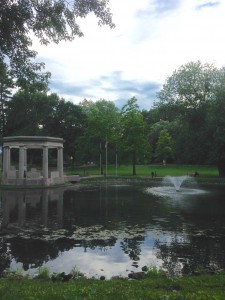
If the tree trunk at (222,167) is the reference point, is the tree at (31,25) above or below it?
above

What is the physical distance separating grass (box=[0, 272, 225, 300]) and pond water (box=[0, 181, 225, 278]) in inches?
75.4

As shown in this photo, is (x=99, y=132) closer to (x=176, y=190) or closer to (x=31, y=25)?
(x=176, y=190)

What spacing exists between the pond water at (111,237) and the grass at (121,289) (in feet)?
6.28

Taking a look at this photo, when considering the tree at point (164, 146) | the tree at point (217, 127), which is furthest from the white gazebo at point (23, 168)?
the tree at point (164, 146)

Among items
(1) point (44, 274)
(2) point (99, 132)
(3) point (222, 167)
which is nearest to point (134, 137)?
(2) point (99, 132)

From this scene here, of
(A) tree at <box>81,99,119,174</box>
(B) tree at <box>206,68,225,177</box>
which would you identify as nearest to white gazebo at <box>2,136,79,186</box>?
(A) tree at <box>81,99,119,174</box>

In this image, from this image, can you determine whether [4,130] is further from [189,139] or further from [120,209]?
[120,209]

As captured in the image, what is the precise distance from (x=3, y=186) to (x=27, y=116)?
42.1 metres

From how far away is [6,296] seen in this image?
7.29 meters

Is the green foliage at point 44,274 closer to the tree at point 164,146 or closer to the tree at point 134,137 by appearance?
the tree at point 134,137

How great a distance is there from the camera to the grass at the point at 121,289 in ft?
24.0

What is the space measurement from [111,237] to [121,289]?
26.4ft

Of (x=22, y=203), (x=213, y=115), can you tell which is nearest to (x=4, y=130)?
(x=213, y=115)

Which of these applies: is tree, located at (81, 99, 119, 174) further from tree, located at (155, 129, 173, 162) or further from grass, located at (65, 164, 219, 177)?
tree, located at (155, 129, 173, 162)
